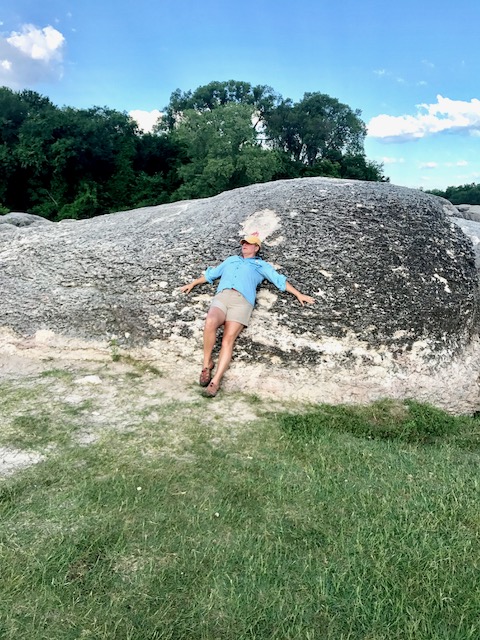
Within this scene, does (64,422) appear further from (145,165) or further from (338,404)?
(145,165)

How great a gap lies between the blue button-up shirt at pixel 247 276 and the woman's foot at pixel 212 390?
1021 mm

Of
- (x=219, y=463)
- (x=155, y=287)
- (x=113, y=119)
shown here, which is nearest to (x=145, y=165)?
(x=113, y=119)

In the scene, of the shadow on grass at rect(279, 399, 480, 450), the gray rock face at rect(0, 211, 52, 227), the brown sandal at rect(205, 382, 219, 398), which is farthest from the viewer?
the gray rock face at rect(0, 211, 52, 227)

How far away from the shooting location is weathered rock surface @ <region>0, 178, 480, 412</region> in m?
6.29

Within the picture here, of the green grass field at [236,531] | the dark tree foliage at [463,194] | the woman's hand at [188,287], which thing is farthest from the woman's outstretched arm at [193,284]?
the dark tree foliage at [463,194]

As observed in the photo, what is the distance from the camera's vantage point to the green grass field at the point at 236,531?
301cm

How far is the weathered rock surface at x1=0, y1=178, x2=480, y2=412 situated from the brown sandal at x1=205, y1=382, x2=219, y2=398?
0.33 metres

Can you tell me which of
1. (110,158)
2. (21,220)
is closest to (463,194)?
(110,158)

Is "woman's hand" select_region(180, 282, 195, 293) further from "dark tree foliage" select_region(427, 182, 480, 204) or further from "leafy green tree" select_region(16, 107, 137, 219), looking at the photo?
"dark tree foliage" select_region(427, 182, 480, 204)

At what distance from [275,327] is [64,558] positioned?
11.9 ft

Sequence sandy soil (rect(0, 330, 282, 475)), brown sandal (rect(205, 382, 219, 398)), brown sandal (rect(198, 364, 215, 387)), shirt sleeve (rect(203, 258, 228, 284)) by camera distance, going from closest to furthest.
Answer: sandy soil (rect(0, 330, 282, 475))
brown sandal (rect(205, 382, 219, 398))
brown sandal (rect(198, 364, 215, 387))
shirt sleeve (rect(203, 258, 228, 284))

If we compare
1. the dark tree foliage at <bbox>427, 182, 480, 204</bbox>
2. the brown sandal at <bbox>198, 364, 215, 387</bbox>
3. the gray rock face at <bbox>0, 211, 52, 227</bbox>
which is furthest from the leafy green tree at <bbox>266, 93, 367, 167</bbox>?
the brown sandal at <bbox>198, 364, 215, 387</bbox>

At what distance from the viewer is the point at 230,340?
246 inches

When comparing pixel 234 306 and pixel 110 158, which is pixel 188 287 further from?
pixel 110 158
